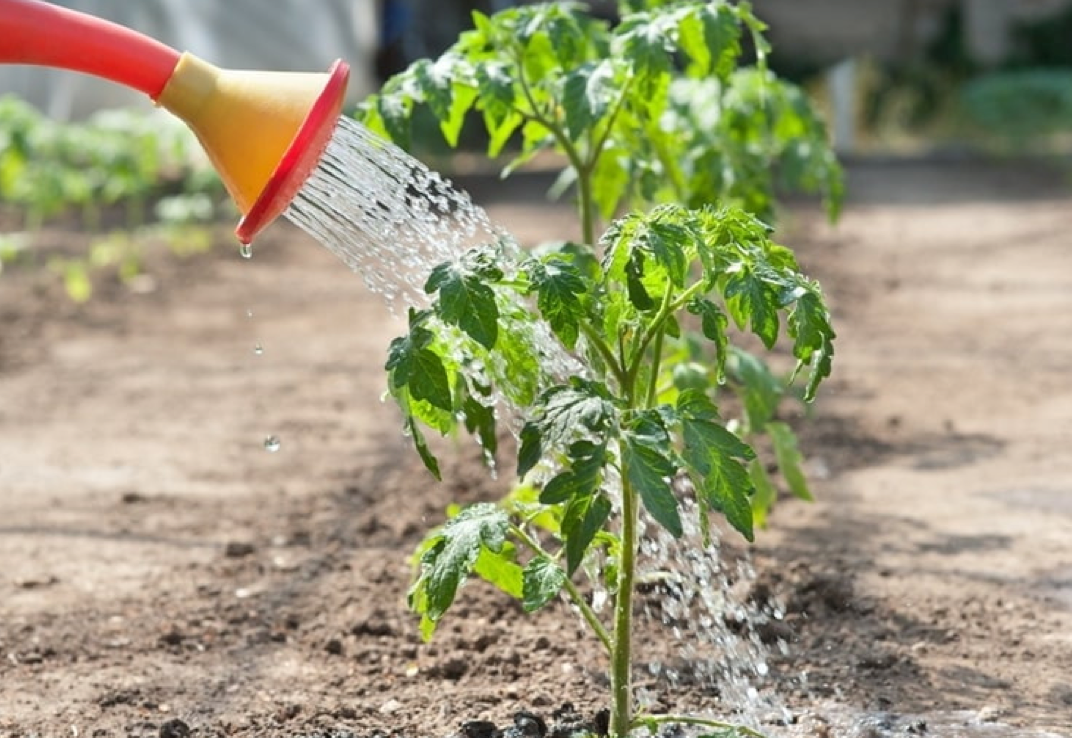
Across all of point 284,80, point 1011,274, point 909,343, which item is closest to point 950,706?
point 284,80

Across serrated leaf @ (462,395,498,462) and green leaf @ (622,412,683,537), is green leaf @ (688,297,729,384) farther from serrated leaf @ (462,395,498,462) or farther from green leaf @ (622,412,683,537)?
serrated leaf @ (462,395,498,462)

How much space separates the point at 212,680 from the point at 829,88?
1460 cm

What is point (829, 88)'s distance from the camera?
17469 mm

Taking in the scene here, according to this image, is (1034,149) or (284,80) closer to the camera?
(284,80)

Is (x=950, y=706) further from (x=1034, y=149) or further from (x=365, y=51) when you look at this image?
(x=1034, y=149)

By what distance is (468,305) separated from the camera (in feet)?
8.84

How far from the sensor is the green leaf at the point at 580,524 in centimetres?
258

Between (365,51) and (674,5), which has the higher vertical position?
(674,5)

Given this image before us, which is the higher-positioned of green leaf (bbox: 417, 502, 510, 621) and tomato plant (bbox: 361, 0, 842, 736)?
tomato plant (bbox: 361, 0, 842, 736)

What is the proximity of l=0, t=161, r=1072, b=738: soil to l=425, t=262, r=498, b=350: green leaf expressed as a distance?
90 centimetres

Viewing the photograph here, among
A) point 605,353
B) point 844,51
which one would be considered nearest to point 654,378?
point 605,353

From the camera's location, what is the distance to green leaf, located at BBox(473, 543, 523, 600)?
3137mm

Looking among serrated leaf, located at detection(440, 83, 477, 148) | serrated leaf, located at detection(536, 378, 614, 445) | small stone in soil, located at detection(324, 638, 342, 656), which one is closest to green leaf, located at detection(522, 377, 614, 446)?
serrated leaf, located at detection(536, 378, 614, 445)

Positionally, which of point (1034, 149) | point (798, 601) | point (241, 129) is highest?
point (241, 129)
